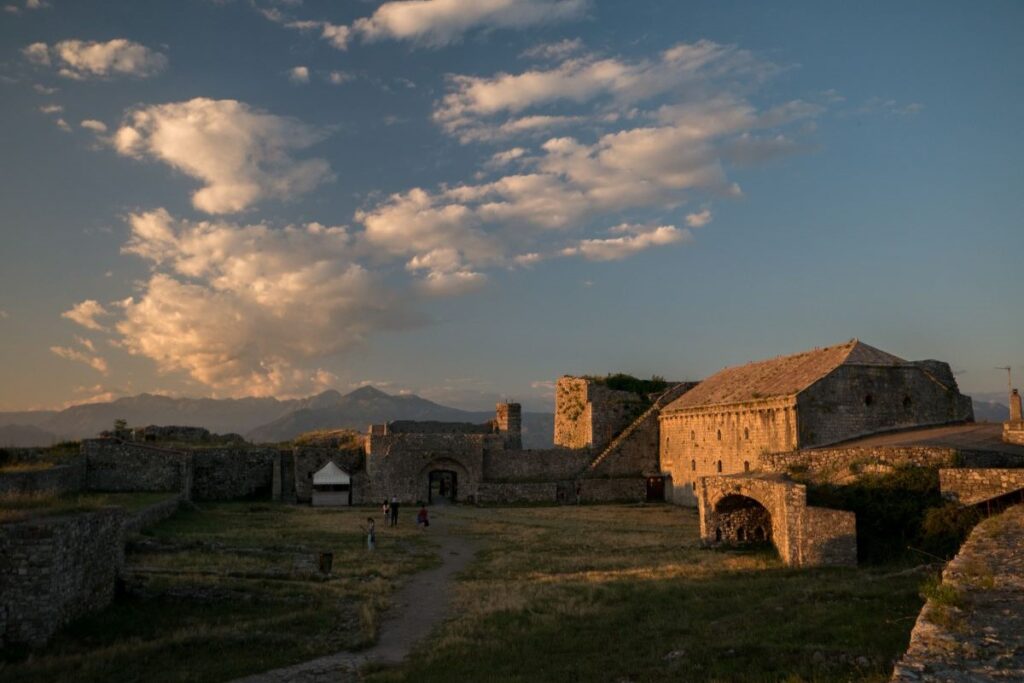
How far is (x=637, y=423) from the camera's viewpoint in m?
46.2

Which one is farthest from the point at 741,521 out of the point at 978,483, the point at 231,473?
the point at 231,473

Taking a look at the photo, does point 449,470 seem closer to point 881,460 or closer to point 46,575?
point 881,460

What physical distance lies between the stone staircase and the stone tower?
5.53m

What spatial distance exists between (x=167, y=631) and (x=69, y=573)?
2.31m

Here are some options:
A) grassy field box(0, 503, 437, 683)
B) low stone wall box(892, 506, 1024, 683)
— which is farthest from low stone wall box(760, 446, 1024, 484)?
grassy field box(0, 503, 437, 683)

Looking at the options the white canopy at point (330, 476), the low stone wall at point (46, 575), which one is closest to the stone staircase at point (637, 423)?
the white canopy at point (330, 476)

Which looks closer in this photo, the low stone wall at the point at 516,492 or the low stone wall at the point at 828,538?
the low stone wall at the point at 828,538

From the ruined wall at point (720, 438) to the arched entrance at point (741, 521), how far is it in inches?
282

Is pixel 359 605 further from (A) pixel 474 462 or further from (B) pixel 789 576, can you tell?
(A) pixel 474 462

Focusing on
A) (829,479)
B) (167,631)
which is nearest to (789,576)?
(829,479)

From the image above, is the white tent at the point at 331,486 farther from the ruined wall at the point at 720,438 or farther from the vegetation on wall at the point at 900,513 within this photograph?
the vegetation on wall at the point at 900,513

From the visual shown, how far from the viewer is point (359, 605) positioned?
55.5 feet

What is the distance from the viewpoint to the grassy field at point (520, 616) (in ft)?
37.3

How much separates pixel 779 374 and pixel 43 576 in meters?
32.1
